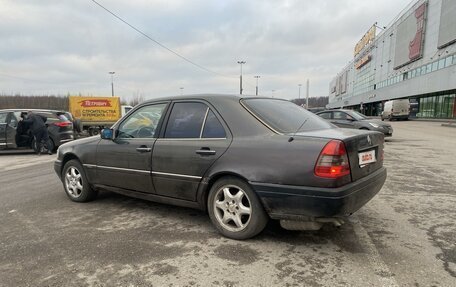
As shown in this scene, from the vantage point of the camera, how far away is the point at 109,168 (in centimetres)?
493

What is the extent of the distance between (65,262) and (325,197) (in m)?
2.50

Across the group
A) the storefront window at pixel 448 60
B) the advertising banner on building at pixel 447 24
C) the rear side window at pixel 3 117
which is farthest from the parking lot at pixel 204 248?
the advertising banner on building at pixel 447 24

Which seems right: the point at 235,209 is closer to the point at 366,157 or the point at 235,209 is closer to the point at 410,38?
the point at 366,157

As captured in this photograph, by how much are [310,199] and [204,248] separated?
119cm

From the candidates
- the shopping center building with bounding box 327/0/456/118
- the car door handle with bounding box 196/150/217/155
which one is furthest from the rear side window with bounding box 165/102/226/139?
the shopping center building with bounding box 327/0/456/118

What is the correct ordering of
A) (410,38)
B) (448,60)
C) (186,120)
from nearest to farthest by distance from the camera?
(186,120)
(448,60)
(410,38)

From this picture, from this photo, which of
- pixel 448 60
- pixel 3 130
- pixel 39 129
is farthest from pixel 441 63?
pixel 3 130

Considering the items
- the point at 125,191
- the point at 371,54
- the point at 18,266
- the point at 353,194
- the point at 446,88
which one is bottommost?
the point at 18,266

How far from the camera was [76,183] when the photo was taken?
217 inches

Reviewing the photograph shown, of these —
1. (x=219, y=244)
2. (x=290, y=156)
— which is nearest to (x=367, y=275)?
(x=290, y=156)

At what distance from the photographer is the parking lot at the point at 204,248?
3037mm

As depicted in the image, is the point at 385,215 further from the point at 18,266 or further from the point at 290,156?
the point at 18,266

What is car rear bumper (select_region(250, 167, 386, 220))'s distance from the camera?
3268mm

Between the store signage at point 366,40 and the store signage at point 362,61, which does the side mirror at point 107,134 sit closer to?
the store signage at point 362,61
